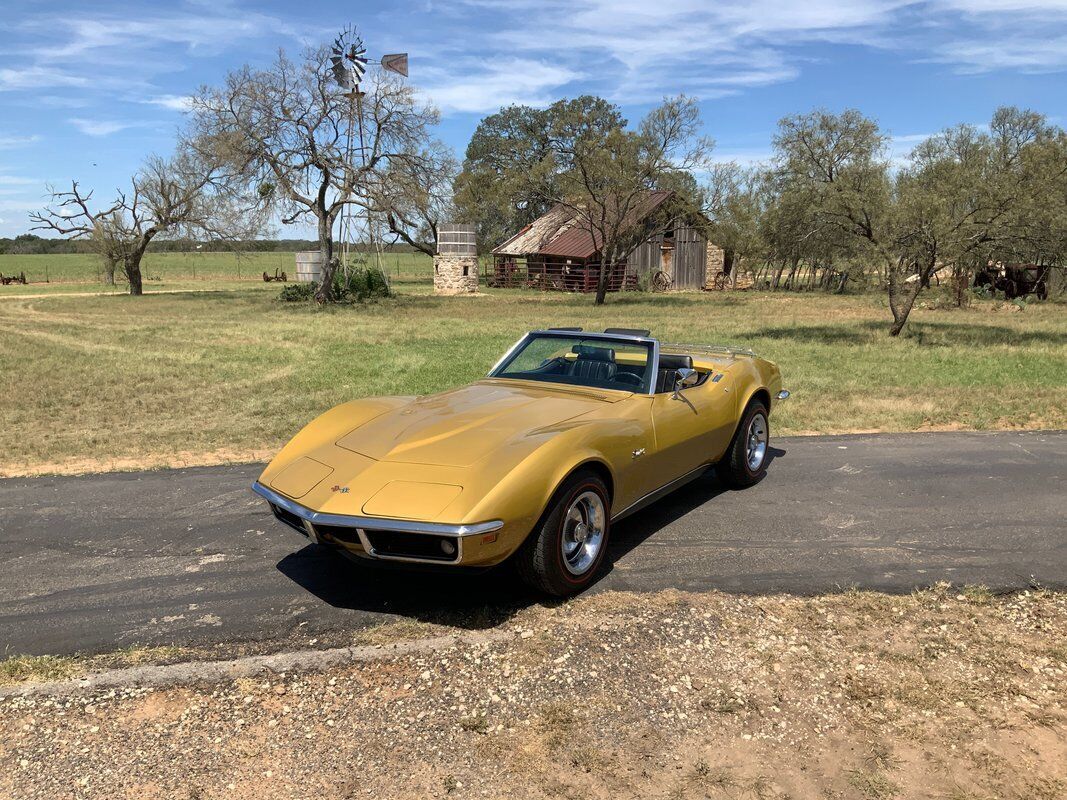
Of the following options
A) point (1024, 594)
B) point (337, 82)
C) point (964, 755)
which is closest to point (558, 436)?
point (964, 755)

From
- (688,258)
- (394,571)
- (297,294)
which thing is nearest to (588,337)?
(394,571)

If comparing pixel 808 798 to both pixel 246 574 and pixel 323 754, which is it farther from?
pixel 246 574

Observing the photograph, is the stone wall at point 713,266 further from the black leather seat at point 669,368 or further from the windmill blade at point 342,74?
the black leather seat at point 669,368

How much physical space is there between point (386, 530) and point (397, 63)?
32.9 m

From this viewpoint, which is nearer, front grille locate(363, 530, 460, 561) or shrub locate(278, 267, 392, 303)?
front grille locate(363, 530, 460, 561)

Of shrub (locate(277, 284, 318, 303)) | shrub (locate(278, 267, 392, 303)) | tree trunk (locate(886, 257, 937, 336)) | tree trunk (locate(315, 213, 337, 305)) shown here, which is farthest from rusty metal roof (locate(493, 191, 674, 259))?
tree trunk (locate(886, 257, 937, 336))

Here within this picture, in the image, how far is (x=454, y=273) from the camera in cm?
4275

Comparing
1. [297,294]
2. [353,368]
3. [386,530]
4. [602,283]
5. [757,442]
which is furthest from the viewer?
[297,294]

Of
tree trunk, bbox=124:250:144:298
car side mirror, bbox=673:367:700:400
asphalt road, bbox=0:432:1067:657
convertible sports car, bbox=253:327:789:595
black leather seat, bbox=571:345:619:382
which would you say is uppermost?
tree trunk, bbox=124:250:144:298

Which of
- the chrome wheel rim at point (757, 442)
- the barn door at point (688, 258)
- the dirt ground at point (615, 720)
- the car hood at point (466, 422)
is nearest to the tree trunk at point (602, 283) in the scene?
the barn door at point (688, 258)

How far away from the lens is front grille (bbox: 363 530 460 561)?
3.32 meters

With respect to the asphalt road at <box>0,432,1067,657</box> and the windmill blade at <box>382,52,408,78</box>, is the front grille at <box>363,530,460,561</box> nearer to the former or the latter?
the asphalt road at <box>0,432,1067,657</box>

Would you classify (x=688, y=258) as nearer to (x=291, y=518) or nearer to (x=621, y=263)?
(x=621, y=263)

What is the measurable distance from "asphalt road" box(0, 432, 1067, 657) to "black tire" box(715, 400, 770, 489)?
14 centimetres
